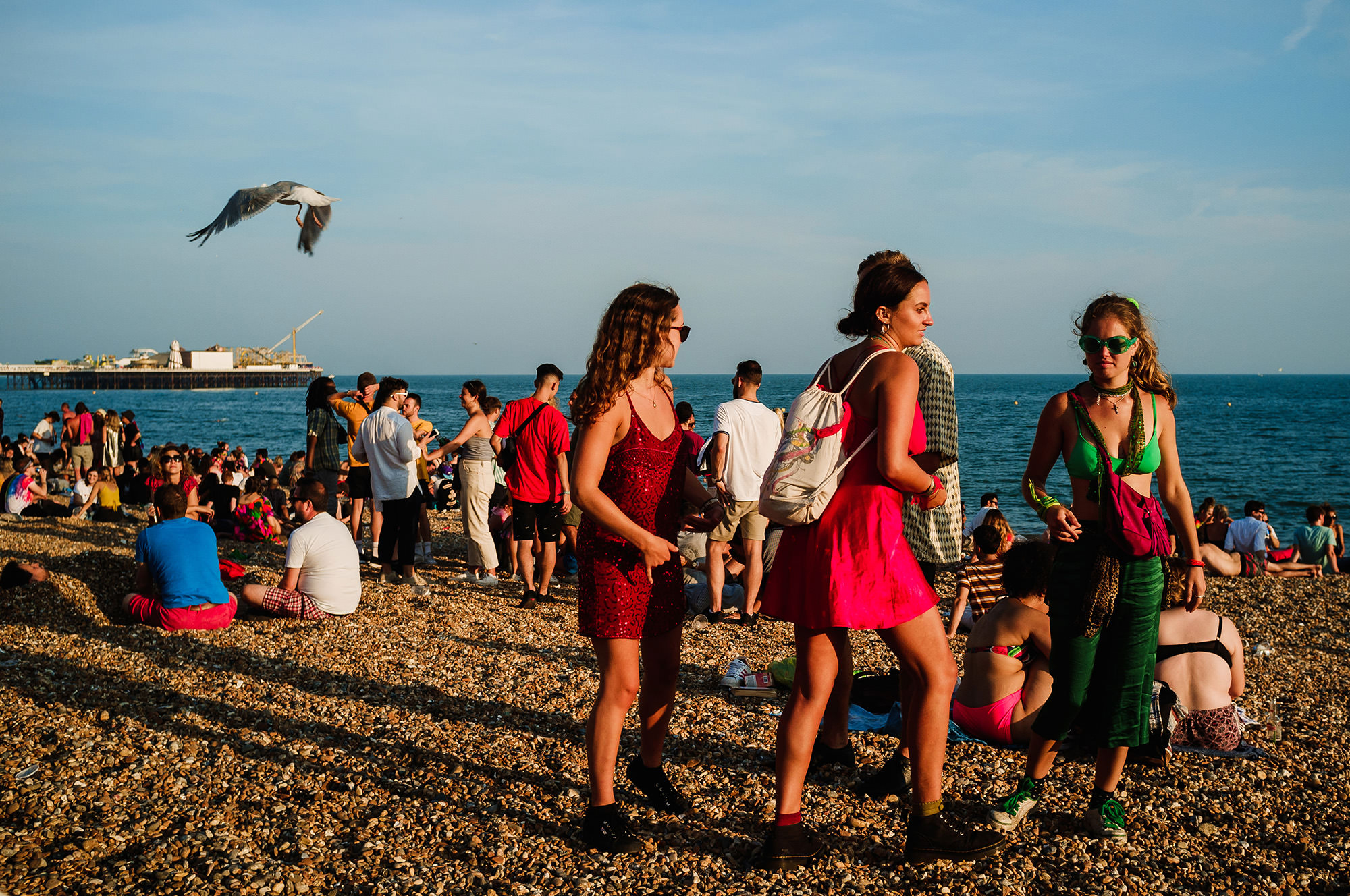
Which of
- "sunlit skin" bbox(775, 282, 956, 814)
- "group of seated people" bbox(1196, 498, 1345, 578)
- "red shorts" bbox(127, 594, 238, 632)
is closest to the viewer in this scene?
"sunlit skin" bbox(775, 282, 956, 814)

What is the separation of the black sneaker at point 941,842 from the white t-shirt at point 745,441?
139 inches

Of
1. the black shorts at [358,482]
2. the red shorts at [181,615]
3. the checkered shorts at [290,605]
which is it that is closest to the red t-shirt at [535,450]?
the checkered shorts at [290,605]

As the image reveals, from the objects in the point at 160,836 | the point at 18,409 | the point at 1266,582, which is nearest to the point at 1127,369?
the point at 160,836

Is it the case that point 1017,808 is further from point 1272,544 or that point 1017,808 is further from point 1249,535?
point 1272,544

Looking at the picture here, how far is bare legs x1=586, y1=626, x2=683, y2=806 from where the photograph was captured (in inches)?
113

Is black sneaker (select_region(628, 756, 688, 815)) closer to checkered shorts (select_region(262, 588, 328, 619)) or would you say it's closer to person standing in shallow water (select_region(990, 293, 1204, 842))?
person standing in shallow water (select_region(990, 293, 1204, 842))

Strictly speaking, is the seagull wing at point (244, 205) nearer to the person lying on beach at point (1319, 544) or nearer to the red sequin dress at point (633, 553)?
the red sequin dress at point (633, 553)

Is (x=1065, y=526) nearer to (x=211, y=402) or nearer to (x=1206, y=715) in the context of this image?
(x=1206, y=715)

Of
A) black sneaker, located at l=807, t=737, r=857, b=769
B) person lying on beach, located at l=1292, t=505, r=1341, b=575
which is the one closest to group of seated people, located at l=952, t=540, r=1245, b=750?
black sneaker, located at l=807, t=737, r=857, b=769

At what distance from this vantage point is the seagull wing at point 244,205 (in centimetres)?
880

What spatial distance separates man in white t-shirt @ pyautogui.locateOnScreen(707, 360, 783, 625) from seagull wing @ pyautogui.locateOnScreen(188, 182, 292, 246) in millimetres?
5342

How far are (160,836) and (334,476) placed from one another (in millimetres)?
5771

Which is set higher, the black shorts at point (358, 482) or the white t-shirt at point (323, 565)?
the black shorts at point (358, 482)

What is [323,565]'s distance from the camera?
6.25 meters
